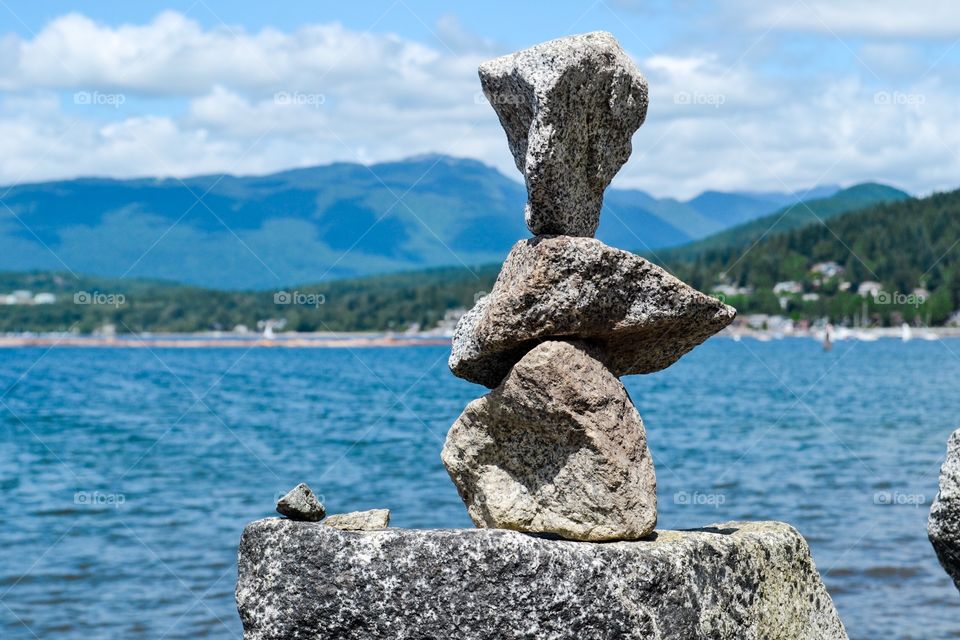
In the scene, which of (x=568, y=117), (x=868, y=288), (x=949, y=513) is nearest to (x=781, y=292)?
(x=868, y=288)

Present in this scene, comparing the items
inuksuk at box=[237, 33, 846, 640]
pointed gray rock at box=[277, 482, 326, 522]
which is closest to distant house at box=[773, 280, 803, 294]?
inuksuk at box=[237, 33, 846, 640]

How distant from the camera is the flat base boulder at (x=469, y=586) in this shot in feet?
20.6

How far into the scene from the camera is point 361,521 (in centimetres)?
692

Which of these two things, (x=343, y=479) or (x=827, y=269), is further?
(x=827, y=269)

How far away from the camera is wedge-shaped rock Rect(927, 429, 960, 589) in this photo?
7789mm

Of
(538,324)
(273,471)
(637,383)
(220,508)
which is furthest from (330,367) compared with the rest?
(538,324)

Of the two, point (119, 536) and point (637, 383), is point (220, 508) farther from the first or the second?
point (637, 383)
